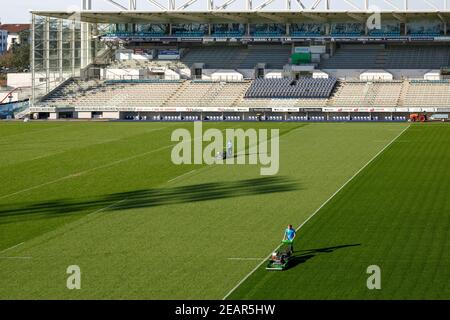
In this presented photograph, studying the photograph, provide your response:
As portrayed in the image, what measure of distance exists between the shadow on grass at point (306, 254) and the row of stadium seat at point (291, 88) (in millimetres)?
58134

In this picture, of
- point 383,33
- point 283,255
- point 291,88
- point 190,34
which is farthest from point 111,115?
point 283,255

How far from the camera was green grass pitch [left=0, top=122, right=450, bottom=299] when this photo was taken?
23.2 meters

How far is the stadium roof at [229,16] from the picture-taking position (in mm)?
83438

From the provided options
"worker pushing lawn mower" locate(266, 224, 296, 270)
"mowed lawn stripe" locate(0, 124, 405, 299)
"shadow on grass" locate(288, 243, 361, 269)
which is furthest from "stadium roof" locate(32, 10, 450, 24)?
"worker pushing lawn mower" locate(266, 224, 296, 270)

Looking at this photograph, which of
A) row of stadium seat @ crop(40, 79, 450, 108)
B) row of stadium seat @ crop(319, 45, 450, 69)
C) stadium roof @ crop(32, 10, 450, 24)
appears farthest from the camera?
row of stadium seat @ crop(319, 45, 450, 69)

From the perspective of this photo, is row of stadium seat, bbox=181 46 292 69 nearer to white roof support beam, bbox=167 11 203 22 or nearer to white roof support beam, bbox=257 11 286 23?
white roof support beam, bbox=257 11 286 23

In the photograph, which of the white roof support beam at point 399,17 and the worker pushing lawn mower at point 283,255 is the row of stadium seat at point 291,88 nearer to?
the white roof support beam at point 399,17

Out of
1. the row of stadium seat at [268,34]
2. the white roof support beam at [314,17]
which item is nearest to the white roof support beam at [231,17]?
the row of stadium seat at [268,34]

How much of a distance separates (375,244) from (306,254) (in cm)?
252

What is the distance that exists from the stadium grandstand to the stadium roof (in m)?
0.11

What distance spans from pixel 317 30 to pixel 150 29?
17.4m

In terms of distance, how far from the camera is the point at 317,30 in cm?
9056
